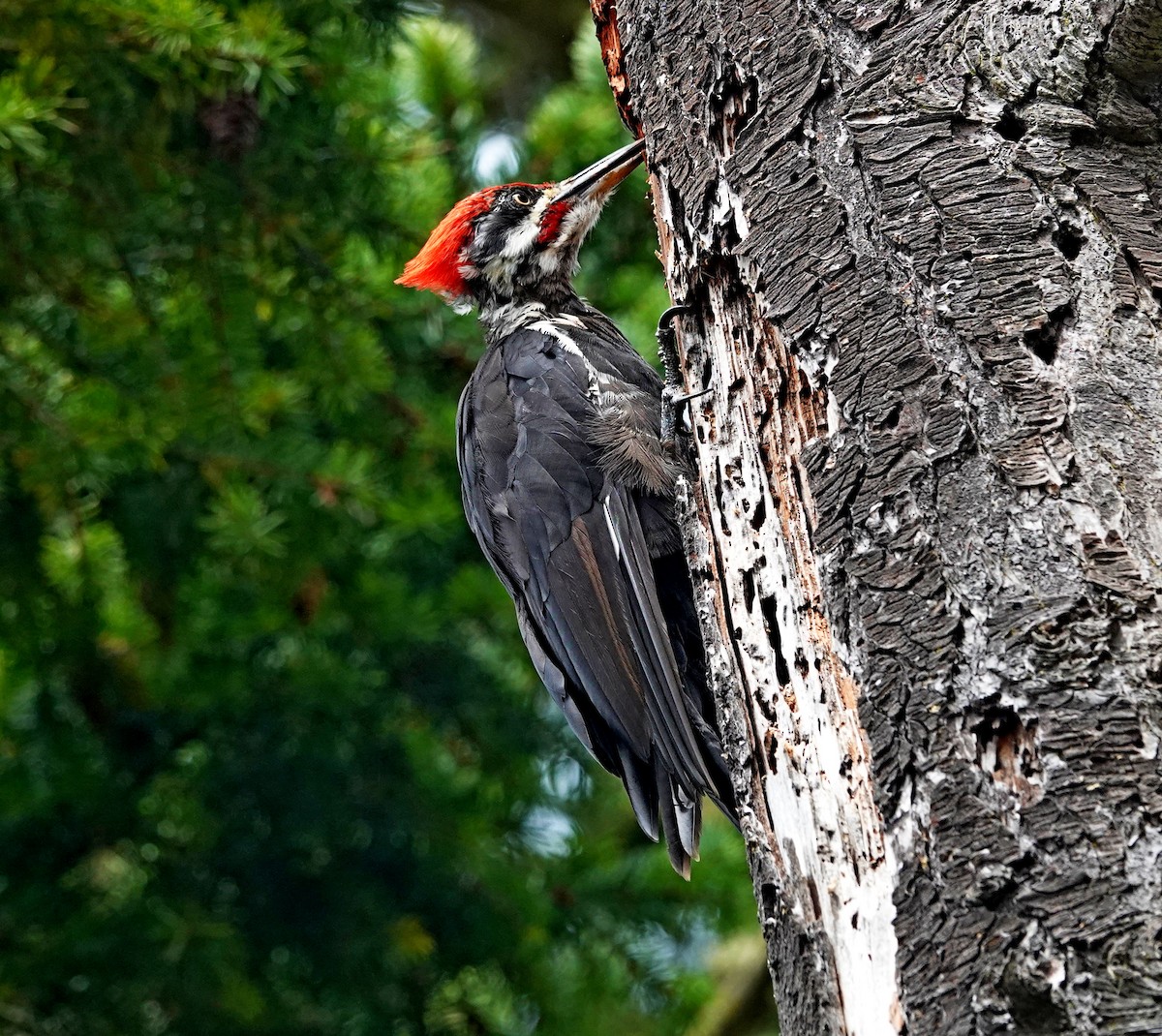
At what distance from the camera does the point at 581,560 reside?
9.64 ft

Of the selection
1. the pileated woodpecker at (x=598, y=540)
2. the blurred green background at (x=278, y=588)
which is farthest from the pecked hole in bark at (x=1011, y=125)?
the blurred green background at (x=278, y=588)

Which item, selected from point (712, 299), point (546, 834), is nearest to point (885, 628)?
point (712, 299)

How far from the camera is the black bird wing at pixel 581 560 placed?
276 cm

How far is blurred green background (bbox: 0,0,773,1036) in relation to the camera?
122 inches

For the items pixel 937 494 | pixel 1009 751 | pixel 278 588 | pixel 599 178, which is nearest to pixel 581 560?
pixel 278 588

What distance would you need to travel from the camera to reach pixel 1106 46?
168 cm

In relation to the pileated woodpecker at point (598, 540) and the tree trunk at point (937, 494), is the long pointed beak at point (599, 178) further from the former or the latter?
the tree trunk at point (937, 494)

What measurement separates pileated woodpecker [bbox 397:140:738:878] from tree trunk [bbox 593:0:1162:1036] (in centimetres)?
77

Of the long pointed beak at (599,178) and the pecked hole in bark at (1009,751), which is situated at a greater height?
the long pointed beak at (599,178)

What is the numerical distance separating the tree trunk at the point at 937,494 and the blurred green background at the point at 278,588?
55.9 inches

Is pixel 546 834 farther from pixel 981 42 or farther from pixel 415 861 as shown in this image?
pixel 981 42

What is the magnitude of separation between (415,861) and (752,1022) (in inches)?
108

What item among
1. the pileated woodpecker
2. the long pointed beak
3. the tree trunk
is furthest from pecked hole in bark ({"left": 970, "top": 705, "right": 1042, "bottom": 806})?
the long pointed beak

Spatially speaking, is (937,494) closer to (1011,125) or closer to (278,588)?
(1011,125)
